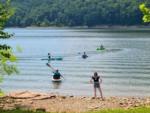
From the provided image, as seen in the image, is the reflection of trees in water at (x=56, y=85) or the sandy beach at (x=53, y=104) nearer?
the sandy beach at (x=53, y=104)

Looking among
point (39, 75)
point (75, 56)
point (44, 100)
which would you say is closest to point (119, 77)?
point (39, 75)

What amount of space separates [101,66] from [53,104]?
44.9 m

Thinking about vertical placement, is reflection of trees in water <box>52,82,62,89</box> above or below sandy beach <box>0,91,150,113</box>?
below

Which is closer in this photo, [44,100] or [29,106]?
[29,106]

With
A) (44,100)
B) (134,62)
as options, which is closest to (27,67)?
(134,62)

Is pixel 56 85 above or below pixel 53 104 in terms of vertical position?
below

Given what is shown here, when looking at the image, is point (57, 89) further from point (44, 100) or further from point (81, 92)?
point (44, 100)

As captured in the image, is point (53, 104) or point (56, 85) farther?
point (56, 85)

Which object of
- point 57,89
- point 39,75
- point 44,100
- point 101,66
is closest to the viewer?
point 44,100

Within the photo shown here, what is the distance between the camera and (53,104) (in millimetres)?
27719

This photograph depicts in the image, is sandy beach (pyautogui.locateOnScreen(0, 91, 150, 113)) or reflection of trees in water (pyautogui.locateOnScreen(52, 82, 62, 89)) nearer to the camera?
sandy beach (pyautogui.locateOnScreen(0, 91, 150, 113))

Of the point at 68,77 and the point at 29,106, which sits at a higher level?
the point at 29,106

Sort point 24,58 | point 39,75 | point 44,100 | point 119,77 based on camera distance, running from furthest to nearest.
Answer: point 24,58, point 39,75, point 119,77, point 44,100

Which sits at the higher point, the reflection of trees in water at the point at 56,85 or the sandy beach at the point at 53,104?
the sandy beach at the point at 53,104
